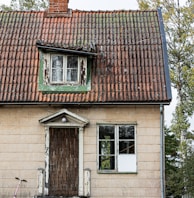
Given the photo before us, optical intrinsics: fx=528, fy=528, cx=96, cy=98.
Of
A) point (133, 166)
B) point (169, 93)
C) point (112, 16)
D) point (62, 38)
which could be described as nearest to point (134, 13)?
point (112, 16)

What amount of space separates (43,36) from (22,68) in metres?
1.95

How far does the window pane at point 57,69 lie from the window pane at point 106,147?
9.21 ft

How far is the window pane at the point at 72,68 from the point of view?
63.7ft

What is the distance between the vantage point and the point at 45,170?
61.8 ft

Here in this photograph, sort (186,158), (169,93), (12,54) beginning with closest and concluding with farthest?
(169,93) < (12,54) < (186,158)

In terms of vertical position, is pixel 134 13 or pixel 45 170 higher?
pixel 134 13

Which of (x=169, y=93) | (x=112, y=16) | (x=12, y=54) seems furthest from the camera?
(x=112, y=16)

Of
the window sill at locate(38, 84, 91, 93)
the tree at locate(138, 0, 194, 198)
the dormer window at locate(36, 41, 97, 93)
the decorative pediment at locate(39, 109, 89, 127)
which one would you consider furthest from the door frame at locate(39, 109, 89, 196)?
the tree at locate(138, 0, 194, 198)

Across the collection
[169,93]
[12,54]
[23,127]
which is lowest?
[23,127]

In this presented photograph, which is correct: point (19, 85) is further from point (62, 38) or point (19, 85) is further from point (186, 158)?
point (186, 158)

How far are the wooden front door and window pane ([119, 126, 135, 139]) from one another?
1.59m

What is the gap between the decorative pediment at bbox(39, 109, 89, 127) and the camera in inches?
741

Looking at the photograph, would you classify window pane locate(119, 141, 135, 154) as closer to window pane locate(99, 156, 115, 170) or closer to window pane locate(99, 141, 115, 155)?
window pane locate(99, 141, 115, 155)

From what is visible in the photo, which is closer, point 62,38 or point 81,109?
point 81,109
